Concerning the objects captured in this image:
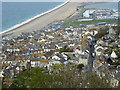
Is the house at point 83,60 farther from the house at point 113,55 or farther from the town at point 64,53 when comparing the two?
the house at point 113,55

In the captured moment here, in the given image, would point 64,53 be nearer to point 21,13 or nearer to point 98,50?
point 98,50

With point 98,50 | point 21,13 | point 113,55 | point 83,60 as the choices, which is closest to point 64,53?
point 83,60

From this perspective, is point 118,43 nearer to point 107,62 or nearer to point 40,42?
point 107,62

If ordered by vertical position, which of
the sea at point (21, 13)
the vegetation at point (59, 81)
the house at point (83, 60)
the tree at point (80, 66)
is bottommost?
the tree at point (80, 66)

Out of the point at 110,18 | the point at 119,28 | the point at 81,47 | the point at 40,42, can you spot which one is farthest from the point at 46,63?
the point at 110,18

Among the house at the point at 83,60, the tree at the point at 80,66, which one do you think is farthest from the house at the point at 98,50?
the tree at the point at 80,66

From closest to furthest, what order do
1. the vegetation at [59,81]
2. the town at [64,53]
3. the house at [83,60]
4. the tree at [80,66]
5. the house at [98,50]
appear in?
the vegetation at [59,81], the town at [64,53], the tree at [80,66], the house at [83,60], the house at [98,50]

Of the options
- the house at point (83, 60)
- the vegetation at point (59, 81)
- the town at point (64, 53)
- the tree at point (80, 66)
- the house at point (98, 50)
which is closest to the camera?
the vegetation at point (59, 81)

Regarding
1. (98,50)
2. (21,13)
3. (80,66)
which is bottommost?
(80,66)

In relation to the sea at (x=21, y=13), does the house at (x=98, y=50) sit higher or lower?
lower
